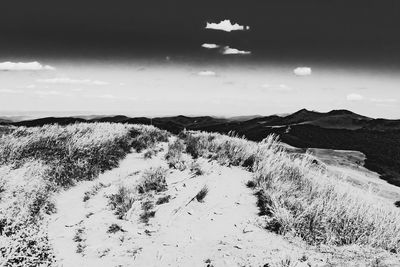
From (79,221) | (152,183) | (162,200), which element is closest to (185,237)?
→ (162,200)

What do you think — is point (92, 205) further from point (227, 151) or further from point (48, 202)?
point (227, 151)

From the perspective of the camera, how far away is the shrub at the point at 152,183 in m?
8.77

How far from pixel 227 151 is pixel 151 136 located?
23.7ft

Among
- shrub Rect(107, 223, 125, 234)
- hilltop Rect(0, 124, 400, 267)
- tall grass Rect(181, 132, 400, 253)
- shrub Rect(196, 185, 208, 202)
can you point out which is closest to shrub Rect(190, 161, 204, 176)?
hilltop Rect(0, 124, 400, 267)

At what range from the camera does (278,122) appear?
6278cm

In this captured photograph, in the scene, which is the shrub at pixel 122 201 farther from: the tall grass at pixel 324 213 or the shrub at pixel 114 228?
the tall grass at pixel 324 213

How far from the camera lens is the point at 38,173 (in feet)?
30.6

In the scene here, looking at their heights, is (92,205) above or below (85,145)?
below

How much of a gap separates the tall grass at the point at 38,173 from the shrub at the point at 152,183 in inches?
83.4

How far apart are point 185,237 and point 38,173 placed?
5.25m

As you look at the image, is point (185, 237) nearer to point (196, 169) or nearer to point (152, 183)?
point (152, 183)

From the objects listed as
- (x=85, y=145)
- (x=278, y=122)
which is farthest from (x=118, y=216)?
(x=278, y=122)

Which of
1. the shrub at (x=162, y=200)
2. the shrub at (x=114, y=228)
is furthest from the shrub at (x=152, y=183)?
the shrub at (x=114, y=228)

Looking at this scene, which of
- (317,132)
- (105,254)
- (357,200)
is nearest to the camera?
(105,254)
